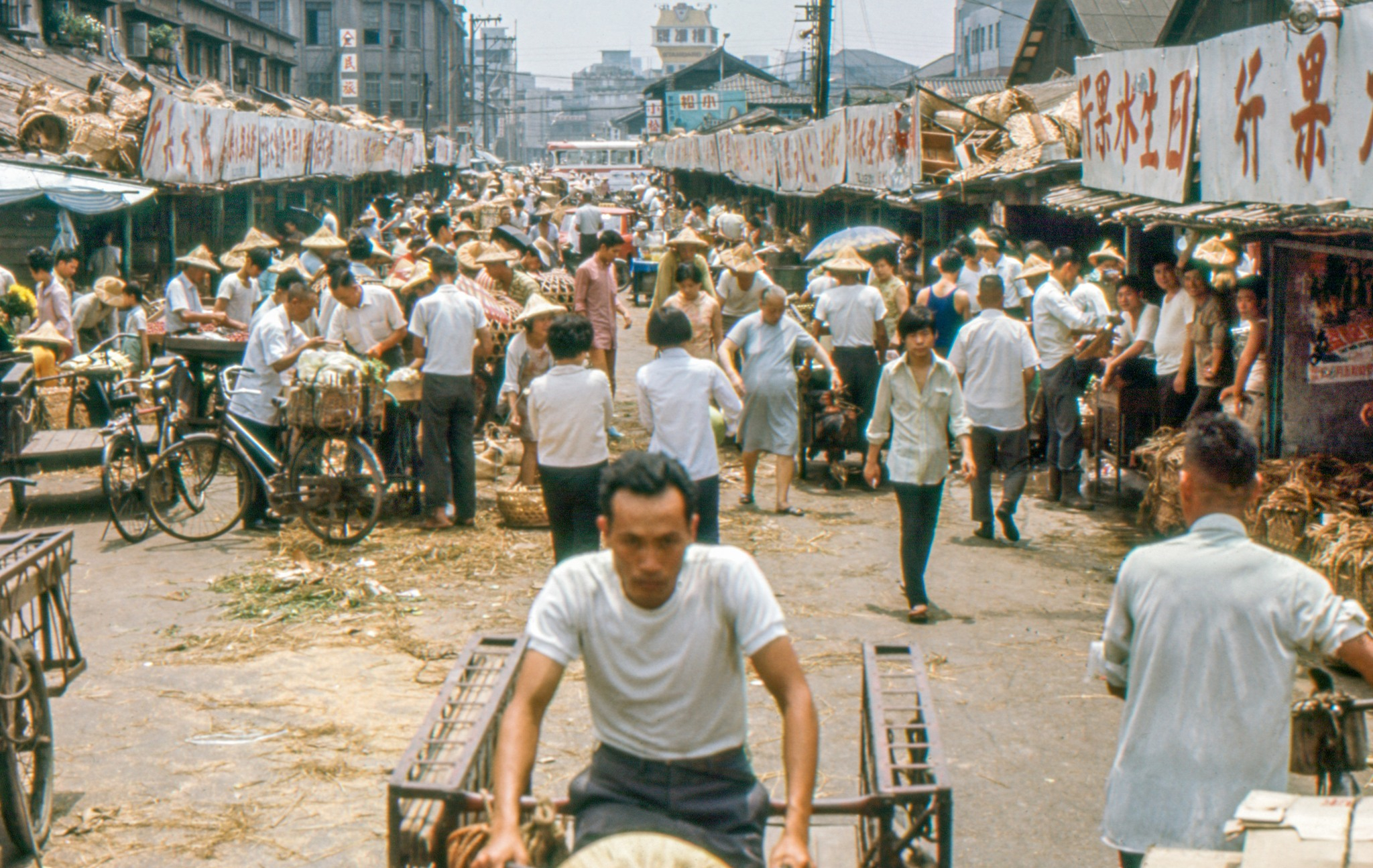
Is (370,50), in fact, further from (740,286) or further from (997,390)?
(997,390)

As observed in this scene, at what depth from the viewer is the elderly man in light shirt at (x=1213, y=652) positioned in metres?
3.29

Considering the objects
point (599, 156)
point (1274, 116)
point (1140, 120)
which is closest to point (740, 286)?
point (1140, 120)

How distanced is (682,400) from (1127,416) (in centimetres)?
495

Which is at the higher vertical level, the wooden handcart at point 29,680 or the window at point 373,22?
the window at point 373,22

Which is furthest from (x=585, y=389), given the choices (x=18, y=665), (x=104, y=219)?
(x=104, y=219)

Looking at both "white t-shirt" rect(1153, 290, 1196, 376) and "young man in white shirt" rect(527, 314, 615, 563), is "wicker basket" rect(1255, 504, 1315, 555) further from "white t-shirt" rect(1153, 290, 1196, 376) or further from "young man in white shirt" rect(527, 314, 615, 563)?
"young man in white shirt" rect(527, 314, 615, 563)

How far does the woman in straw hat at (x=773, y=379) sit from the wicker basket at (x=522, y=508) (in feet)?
5.12

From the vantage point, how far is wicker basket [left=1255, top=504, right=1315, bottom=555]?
25.1ft

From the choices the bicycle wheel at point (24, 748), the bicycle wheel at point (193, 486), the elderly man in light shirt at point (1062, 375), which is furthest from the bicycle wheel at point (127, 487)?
the elderly man in light shirt at point (1062, 375)

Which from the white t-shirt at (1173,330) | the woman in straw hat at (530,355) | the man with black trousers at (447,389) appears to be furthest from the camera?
the white t-shirt at (1173,330)

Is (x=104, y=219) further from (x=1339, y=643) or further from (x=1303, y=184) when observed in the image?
(x=1339, y=643)

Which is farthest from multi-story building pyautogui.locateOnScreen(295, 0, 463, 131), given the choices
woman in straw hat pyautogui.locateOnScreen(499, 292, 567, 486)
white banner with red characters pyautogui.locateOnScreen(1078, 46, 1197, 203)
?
woman in straw hat pyautogui.locateOnScreen(499, 292, 567, 486)

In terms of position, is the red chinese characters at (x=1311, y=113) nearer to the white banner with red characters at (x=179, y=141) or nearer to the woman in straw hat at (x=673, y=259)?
the woman in straw hat at (x=673, y=259)

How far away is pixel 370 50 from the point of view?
8844 centimetres
